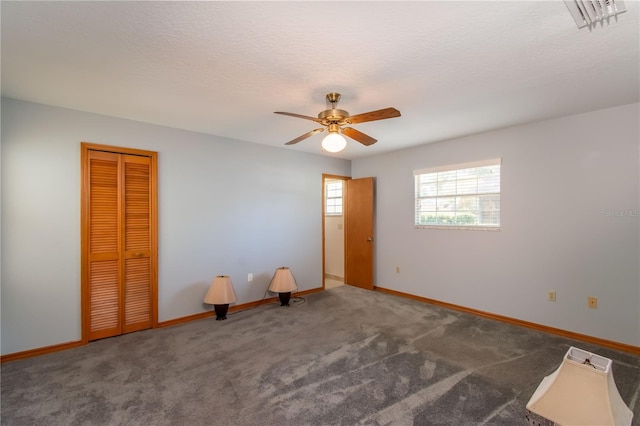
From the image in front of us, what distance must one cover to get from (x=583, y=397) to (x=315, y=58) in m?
2.15

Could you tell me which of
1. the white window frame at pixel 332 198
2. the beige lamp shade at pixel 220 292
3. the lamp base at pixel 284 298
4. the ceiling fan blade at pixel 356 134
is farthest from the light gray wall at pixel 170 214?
the ceiling fan blade at pixel 356 134

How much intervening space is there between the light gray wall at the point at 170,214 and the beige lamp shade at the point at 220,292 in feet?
0.70

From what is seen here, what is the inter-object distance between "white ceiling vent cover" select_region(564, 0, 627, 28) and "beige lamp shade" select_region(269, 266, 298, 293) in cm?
385

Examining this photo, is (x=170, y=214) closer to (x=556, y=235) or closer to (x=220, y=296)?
(x=220, y=296)

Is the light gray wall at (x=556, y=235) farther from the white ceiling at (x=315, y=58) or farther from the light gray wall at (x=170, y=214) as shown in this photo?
the light gray wall at (x=170, y=214)

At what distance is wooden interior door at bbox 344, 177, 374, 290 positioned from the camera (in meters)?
5.23

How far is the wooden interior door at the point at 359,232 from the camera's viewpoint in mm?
5234

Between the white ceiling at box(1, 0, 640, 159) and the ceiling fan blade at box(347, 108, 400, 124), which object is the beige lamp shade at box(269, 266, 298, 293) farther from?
the ceiling fan blade at box(347, 108, 400, 124)

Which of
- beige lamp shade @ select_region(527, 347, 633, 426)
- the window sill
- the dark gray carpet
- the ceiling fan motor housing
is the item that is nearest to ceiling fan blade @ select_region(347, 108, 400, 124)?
the ceiling fan motor housing

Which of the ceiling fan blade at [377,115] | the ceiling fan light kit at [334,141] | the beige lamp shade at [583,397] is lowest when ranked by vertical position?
the beige lamp shade at [583,397]

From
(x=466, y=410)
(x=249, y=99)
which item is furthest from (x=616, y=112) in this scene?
(x=249, y=99)

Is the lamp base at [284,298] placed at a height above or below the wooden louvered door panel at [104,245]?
below

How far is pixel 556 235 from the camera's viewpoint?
3.31m

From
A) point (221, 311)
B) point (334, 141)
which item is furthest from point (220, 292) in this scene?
point (334, 141)
